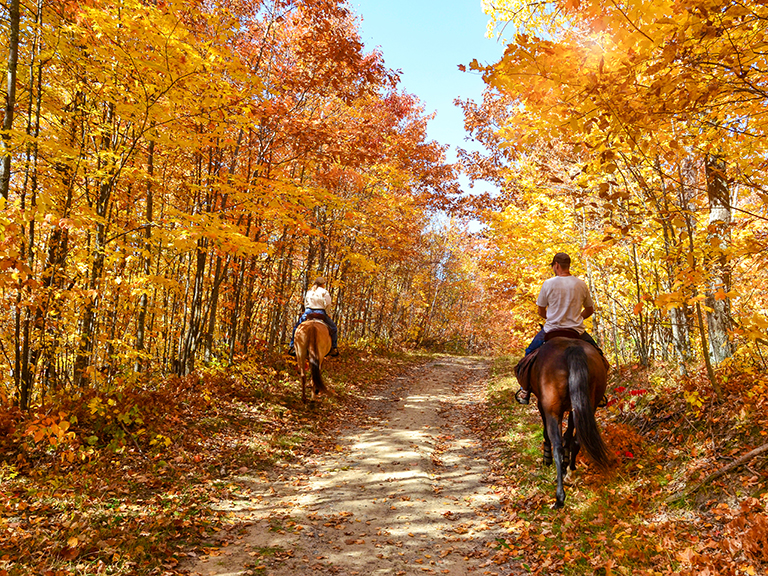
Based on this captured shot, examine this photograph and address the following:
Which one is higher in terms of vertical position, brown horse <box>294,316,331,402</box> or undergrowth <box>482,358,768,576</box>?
brown horse <box>294,316,331,402</box>

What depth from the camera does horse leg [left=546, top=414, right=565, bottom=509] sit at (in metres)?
5.17

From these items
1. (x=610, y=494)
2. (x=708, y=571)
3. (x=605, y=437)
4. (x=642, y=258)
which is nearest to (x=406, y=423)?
(x=605, y=437)

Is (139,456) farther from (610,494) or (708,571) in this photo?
(708,571)

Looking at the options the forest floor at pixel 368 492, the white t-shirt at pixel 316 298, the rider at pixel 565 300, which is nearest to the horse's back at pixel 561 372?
the rider at pixel 565 300

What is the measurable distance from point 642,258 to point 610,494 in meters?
5.09

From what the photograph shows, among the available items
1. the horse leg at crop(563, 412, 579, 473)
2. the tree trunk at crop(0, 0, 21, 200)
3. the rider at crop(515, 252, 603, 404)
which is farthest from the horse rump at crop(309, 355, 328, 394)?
the tree trunk at crop(0, 0, 21, 200)

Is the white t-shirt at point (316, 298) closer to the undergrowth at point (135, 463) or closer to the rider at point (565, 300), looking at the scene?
the undergrowth at point (135, 463)

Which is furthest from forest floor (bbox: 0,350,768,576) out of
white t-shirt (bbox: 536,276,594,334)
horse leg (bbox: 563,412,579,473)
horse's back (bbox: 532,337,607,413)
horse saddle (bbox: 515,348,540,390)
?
white t-shirt (bbox: 536,276,594,334)

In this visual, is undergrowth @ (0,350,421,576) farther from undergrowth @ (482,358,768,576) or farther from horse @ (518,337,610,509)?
horse @ (518,337,610,509)

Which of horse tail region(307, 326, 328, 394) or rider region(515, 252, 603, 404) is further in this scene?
horse tail region(307, 326, 328, 394)

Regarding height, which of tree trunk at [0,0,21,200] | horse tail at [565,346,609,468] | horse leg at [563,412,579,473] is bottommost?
horse leg at [563,412,579,473]

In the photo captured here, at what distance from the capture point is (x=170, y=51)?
6562 millimetres

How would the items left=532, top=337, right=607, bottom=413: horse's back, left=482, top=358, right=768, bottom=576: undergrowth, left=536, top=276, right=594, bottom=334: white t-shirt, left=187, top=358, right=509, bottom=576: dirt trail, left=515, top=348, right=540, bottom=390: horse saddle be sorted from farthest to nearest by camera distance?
1. left=515, top=348, right=540, bottom=390: horse saddle
2. left=536, top=276, right=594, bottom=334: white t-shirt
3. left=532, top=337, right=607, bottom=413: horse's back
4. left=187, top=358, right=509, bottom=576: dirt trail
5. left=482, top=358, right=768, bottom=576: undergrowth

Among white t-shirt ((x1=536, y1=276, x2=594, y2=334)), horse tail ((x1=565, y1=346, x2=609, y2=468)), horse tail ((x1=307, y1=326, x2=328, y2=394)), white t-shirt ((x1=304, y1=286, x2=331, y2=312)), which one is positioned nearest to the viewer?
horse tail ((x1=565, y1=346, x2=609, y2=468))
